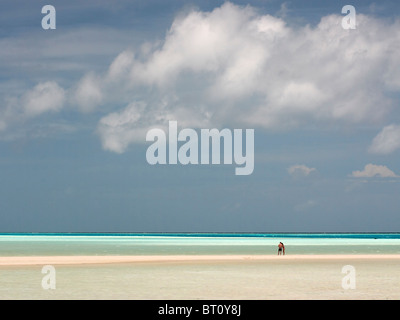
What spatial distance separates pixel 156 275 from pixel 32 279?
276 inches

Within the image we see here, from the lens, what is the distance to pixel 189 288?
1111 inches

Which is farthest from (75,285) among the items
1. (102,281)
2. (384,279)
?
(384,279)
